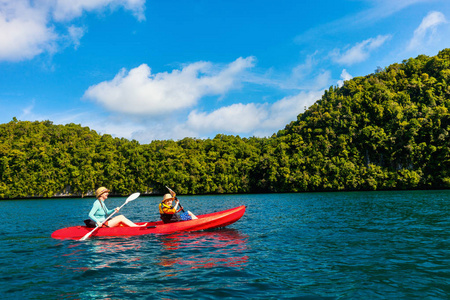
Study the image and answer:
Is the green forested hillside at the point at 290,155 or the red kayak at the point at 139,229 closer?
the red kayak at the point at 139,229

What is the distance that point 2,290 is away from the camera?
6.27 metres

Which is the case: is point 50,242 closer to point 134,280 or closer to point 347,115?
point 134,280

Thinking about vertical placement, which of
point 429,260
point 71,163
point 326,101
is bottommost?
point 429,260

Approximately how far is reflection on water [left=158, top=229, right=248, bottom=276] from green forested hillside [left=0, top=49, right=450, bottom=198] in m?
52.3

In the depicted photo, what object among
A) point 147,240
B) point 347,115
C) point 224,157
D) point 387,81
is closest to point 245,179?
point 224,157

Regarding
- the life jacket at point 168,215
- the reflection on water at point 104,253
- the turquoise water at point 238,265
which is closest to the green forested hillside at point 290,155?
the turquoise water at point 238,265

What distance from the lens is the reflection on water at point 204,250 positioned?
7918 millimetres

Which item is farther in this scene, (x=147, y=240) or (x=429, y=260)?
(x=147, y=240)

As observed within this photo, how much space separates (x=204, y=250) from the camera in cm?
942

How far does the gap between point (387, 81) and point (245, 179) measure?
46161mm

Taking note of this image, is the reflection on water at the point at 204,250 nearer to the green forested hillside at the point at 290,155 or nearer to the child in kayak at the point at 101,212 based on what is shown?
the child in kayak at the point at 101,212

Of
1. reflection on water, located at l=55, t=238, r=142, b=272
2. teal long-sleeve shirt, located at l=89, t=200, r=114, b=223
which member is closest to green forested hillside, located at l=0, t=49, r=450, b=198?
teal long-sleeve shirt, located at l=89, t=200, r=114, b=223

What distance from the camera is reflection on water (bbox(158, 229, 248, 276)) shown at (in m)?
7.92

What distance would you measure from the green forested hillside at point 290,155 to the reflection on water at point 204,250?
172 ft
